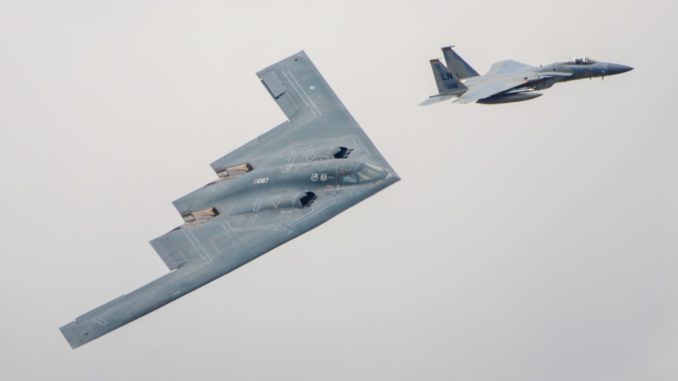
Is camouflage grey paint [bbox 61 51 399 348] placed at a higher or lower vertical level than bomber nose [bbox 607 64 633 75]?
higher

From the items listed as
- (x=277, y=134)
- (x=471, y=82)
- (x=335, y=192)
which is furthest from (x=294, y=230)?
(x=471, y=82)

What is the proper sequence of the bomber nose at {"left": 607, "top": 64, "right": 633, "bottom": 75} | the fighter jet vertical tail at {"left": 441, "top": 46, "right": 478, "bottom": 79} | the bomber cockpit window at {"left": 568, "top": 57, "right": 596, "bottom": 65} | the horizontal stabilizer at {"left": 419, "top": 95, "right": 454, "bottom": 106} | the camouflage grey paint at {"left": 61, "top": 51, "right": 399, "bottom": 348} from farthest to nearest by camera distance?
the fighter jet vertical tail at {"left": 441, "top": 46, "right": 478, "bottom": 79} < the horizontal stabilizer at {"left": 419, "top": 95, "right": 454, "bottom": 106} < the bomber cockpit window at {"left": 568, "top": 57, "right": 596, "bottom": 65} < the bomber nose at {"left": 607, "top": 64, "right": 633, "bottom": 75} < the camouflage grey paint at {"left": 61, "top": 51, "right": 399, "bottom": 348}

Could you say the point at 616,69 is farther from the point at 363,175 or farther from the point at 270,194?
the point at 270,194

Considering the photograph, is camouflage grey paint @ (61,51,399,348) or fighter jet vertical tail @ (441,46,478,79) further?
fighter jet vertical tail @ (441,46,478,79)

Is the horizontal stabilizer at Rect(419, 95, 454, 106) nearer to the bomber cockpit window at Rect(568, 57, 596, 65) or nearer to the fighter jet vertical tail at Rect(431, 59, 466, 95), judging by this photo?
the fighter jet vertical tail at Rect(431, 59, 466, 95)

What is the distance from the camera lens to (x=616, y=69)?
244 ft

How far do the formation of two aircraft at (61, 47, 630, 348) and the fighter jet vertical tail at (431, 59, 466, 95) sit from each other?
Result: 1044 centimetres

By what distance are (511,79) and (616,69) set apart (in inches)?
228

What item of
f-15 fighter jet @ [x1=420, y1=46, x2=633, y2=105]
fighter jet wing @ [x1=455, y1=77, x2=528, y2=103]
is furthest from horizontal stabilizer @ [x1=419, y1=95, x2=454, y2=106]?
fighter jet wing @ [x1=455, y1=77, x2=528, y2=103]

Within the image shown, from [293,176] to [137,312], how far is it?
946 centimetres

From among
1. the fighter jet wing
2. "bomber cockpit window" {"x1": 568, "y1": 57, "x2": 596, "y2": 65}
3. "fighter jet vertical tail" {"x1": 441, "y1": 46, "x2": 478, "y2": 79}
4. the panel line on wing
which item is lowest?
"bomber cockpit window" {"x1": 568, "y1": 57, "x2": 596, "y2": 65}

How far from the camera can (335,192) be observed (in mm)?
60250

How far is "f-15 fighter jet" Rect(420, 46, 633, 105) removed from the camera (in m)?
73.9

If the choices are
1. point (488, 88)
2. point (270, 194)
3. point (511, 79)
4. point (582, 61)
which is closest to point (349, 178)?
point (270, 194)
